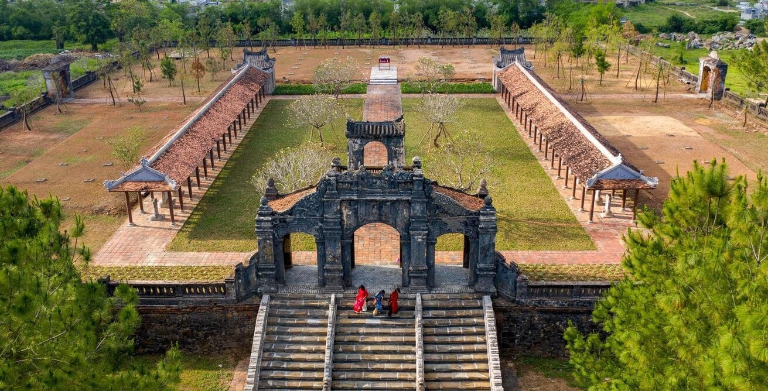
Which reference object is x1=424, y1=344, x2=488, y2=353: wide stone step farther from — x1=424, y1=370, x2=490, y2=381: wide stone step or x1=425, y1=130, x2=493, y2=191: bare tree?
x1=425, y1=130, x2=493, y2=191: bare tree

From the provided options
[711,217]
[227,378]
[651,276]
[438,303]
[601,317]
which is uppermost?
[711,217]

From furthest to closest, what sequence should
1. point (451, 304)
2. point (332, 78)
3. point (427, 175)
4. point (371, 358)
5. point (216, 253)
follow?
point (332, 78), point (427, 175), point (216, 253), point (451, 304), point (371, 358)

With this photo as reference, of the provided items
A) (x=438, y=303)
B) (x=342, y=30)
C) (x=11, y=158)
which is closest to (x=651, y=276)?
(x=438, y=303)

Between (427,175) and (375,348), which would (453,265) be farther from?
(427,175)

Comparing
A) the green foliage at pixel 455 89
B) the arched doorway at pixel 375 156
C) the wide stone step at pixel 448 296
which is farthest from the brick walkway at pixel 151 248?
the green foliage at pixel 455 89

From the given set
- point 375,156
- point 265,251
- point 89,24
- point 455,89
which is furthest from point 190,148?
point 89,24

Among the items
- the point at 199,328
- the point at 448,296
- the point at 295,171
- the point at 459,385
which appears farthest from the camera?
the point at 295,171

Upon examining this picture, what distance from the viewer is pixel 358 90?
66750mm

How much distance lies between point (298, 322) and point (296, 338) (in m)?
0.72

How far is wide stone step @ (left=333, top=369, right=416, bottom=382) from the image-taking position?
922 inches

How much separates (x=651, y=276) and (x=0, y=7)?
11273 cm

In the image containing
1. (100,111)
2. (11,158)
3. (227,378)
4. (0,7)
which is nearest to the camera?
(227,378)

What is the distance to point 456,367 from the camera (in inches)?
934

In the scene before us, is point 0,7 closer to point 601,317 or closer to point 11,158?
point 11,158
